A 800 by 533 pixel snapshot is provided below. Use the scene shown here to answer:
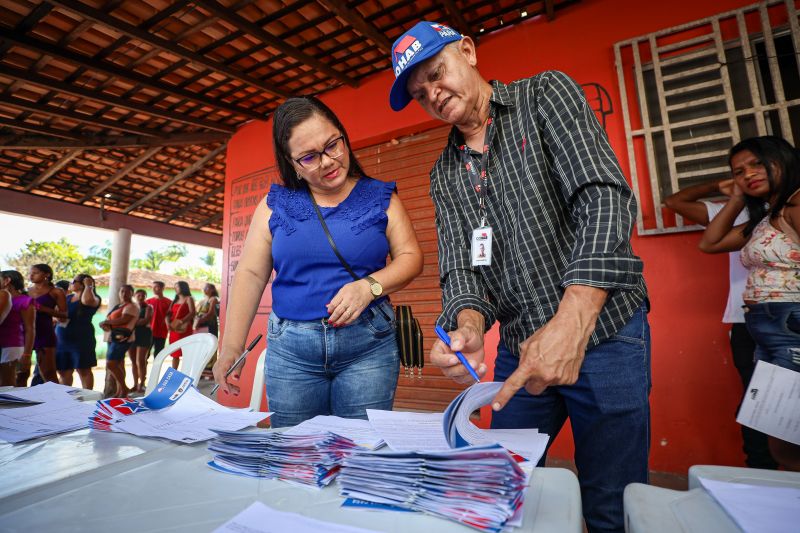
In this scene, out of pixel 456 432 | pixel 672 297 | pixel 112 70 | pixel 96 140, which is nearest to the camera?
pixel 456 432

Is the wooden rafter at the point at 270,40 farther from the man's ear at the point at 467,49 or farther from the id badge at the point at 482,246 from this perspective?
the id badge at the point at 482,246

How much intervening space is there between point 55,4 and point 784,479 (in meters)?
4.36

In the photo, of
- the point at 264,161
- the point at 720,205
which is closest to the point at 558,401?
the point at 720,205

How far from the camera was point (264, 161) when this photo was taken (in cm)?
474

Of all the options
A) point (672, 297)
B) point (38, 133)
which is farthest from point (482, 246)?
point (38, 133)

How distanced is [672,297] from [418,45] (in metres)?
2.31

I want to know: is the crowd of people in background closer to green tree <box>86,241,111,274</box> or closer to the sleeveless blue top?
the sleeveless blue top

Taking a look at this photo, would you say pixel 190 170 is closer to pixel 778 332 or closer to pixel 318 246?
pixel 318 246

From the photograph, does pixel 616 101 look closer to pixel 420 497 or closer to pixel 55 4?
pixel 420 497

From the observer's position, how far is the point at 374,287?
129 centimetres

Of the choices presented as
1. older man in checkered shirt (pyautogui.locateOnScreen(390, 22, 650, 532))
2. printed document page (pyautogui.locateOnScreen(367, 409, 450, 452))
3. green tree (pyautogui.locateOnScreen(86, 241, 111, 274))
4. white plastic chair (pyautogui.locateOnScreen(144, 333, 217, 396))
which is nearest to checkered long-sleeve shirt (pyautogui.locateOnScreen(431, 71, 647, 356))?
older man in checkered shirt (pyautogui.locateOnScreen(390, 22, 650, 532))

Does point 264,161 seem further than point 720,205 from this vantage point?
Yes

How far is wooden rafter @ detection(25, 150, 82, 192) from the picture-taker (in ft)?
19.8

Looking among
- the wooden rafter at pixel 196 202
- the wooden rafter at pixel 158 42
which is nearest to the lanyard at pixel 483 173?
the wooden rafter at pixel 158 42
